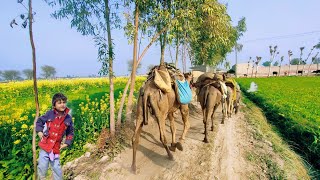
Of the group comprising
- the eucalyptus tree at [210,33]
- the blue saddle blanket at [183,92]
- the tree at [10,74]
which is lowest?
the tree at [10,74]

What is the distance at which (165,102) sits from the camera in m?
5.75

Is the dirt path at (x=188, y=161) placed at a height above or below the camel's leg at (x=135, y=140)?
below

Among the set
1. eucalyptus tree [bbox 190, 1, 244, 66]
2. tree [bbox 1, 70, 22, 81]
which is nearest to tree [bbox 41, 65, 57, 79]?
tree [bbox 1, 70, 22, 81]

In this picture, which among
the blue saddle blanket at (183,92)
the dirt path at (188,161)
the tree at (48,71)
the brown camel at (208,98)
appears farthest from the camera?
the tree at (48,71)

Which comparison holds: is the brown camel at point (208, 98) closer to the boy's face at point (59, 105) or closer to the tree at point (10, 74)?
the boy's face at point (59, 105)

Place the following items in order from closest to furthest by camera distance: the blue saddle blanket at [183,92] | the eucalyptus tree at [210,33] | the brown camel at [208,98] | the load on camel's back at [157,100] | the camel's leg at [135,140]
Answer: the camel's leg at [135,140] < the load on camel's back at [157,100] < the blue saddle blanket at [183,92] < the brown camel at [208,98] < the eucalyptus tree at [210,33]

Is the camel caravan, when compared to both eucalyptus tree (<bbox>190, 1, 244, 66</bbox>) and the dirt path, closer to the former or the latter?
the dirt path

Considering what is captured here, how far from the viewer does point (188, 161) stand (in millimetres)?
5969

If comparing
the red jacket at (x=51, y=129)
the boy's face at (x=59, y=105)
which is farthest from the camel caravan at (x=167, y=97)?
the boy's face at (x=59, y=105)

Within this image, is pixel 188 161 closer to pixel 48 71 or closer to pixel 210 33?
pixel 210 33

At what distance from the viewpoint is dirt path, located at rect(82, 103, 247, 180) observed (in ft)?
17.4

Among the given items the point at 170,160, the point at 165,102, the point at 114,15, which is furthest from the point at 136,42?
the point at 170,160

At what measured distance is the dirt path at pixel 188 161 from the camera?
5.31 metres

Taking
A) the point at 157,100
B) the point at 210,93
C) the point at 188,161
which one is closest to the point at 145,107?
the point at 157,100
